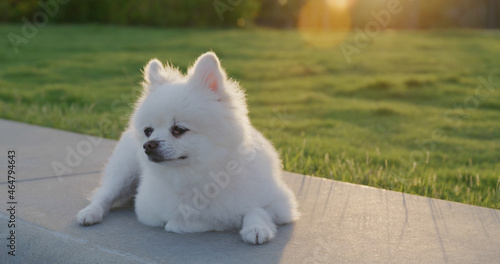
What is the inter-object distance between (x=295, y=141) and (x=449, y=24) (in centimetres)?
2580

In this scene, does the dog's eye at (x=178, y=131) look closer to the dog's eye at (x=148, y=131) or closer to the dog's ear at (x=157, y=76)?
the dog's eye at (x=148, y=131)

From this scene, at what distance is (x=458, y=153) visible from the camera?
706 centimetres

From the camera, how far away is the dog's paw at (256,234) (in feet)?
10.6

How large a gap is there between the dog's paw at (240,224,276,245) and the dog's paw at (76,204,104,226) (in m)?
1.00

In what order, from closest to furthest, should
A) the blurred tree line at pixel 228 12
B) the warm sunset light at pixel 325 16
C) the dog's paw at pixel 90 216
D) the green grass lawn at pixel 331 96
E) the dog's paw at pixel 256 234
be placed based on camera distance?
the dog's paw at pixel 256 234 < the dog's paw at pixel 90 216 < the green grass lawn at pixel 331 96 < the blurred tree line at pixel 228 12 < the warm sunset light at pixel 325 16

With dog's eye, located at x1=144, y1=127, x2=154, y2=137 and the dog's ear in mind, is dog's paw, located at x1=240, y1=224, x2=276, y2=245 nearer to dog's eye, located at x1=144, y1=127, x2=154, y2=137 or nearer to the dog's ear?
dog's eye, located at x1=144, y1=127, x2=154, y2=137

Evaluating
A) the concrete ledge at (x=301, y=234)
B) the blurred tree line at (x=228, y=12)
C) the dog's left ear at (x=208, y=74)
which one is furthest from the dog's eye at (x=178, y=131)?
the blurred tree line at (x=228, y=12)

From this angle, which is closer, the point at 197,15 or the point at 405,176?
the point at 405,176

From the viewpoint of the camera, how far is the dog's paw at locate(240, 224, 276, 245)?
3228 mm

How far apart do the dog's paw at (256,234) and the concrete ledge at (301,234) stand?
4 centimetres

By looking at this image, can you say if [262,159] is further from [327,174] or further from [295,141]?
[295,141]

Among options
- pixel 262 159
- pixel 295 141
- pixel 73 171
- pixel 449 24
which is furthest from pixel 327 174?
pixel 449 24

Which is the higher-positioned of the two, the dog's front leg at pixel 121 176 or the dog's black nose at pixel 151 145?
the dog's black nose at pixel 151 145

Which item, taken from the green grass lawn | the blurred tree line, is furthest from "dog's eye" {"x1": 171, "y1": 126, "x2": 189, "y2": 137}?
the blurred tree line
